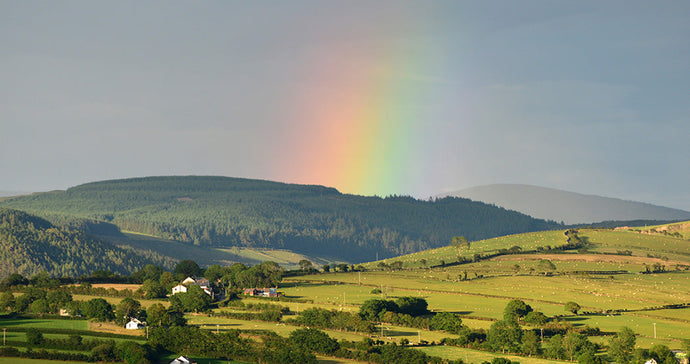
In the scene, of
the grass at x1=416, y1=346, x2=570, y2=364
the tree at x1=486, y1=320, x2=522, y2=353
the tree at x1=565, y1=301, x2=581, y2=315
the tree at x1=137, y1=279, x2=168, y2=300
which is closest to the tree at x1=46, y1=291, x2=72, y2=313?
the tree at x1=137, y1=279, x2=168, y2=300

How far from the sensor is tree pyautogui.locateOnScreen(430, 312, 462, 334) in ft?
499

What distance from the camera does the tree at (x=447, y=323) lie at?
152000mm

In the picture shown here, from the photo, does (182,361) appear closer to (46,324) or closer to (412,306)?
(46,324)

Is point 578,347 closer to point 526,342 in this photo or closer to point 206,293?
point 526,342

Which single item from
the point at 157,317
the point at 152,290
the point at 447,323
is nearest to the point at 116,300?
the point at 152,290

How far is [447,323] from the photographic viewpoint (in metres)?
154

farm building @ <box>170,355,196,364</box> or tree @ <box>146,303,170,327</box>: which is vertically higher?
tree @ <box>146,303,170,327</box>

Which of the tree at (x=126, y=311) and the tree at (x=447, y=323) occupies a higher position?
the tree at (x=126, y=311)

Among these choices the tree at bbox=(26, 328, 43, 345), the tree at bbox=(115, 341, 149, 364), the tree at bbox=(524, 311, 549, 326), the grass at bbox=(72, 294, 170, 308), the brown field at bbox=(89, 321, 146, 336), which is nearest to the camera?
the tree at bbox=(115, 341, 149, 364)

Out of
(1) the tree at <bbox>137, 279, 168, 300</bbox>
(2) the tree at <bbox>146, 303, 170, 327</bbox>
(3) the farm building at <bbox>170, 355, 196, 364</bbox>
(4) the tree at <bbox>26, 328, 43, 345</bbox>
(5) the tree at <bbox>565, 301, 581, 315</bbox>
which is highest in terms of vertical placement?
(1) the tree at <bbox>137, 279, 168, 300</bbox>

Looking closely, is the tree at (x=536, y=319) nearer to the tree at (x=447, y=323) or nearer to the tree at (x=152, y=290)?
the tree at (x=447, y=323)

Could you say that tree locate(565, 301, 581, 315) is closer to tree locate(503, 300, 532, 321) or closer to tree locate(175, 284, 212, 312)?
tree locate(503, 300, 532, 321)

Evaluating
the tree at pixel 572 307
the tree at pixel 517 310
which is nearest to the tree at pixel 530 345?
the tree at pixel 517 310

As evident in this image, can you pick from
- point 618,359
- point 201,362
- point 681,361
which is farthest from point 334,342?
point 681,361
